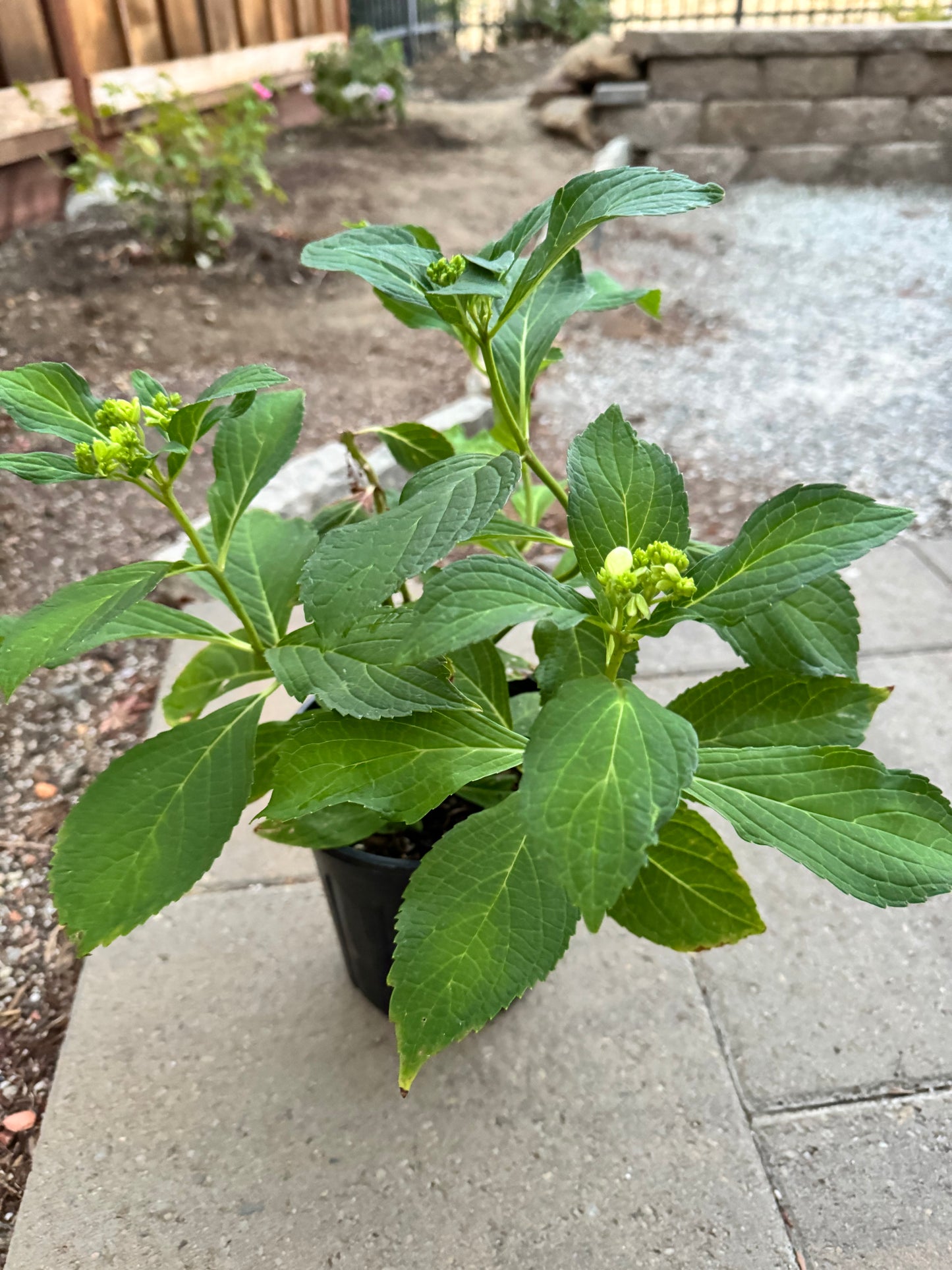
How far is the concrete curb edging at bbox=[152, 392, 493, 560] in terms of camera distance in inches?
99.3

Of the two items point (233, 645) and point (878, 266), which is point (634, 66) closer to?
point (878, 266)

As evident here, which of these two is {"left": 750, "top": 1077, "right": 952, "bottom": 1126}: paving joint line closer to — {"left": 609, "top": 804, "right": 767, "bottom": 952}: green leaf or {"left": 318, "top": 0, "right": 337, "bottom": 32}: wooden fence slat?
{"left": 609, "top": 804, "right": 767, "bottom": 952}: green leaf

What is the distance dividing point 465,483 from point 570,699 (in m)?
0.23

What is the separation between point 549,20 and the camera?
9328 mm

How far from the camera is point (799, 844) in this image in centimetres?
89

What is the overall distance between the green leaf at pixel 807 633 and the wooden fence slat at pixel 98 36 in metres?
4.57

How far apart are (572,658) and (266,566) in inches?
18.6

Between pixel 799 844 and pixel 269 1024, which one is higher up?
pixel 799 844

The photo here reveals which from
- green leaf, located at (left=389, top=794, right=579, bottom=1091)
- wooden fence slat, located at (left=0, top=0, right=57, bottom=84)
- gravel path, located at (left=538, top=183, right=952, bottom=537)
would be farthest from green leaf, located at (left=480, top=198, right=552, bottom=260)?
wooden fence slat, located at (left=0, top=0, right=57, bottom=84)

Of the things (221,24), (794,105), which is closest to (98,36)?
(221,24)

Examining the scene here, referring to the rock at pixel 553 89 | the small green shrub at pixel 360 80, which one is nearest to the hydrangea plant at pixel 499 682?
the rock at pixel 553 89

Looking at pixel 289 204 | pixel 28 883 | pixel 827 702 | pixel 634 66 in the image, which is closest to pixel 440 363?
pixel 289 204

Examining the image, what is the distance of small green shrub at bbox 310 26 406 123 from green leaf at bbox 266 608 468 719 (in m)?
6.57

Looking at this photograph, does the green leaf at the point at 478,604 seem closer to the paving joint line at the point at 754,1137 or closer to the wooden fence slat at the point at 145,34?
the paving joint line at the point at 754,1137
